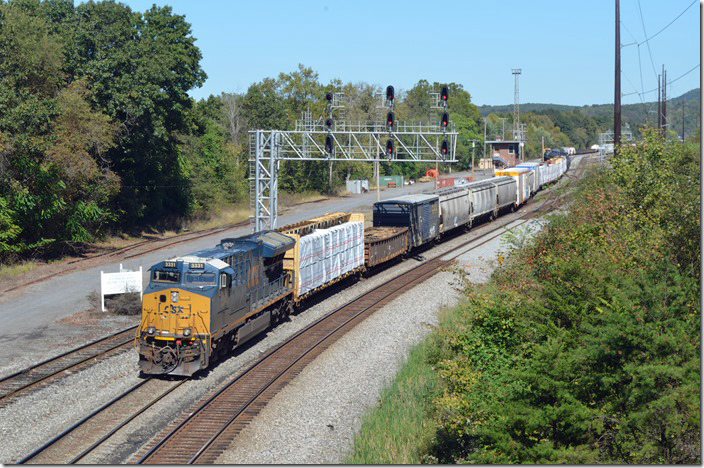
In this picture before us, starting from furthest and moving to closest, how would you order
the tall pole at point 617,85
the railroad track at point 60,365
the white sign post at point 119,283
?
the tall pole at point 617,85
the white sign post at point 119,283
the railroad track at point 60,365

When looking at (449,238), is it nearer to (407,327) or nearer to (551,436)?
(407,327)

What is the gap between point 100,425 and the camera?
57.4 feet

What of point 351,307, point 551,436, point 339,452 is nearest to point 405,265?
point 351,307

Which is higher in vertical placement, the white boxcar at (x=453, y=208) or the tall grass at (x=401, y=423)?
the white boxcar at (x=453, y=208)

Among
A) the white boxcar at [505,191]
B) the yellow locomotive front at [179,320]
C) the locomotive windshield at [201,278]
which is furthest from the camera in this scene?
the white boxcar at [505,191]

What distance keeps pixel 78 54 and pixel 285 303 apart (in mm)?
27785

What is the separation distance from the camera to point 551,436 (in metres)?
12.6

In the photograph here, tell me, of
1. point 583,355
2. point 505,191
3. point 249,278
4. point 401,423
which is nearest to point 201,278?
point 249,278

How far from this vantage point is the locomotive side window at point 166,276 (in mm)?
21062

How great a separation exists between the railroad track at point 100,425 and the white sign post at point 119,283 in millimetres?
10463

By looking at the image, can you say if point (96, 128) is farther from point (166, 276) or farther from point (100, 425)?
point (100, 425)

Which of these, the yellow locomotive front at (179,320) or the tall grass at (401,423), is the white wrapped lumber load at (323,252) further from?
the tall grass at (401,423)

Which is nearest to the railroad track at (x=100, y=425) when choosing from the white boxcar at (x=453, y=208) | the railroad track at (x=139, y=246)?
the railroad track at (x=139, y=246)

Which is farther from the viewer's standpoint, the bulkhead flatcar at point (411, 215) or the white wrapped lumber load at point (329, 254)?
the bulkhead flatcar at point (411, 215)
